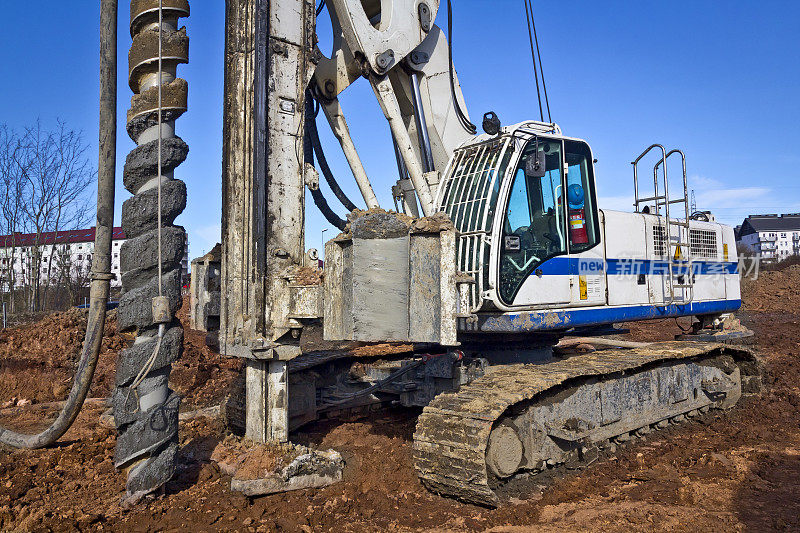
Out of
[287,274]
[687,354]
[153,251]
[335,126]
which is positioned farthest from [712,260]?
[153,251]

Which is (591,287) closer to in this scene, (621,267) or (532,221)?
(621,267)

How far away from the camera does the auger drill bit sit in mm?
4117

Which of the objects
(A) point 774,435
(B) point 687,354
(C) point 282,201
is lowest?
(A) point 774,435

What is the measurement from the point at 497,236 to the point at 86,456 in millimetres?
4128

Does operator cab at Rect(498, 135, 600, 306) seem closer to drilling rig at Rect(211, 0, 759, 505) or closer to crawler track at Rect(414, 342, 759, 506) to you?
drilling rig at Rect(211, 0, 759, 505)

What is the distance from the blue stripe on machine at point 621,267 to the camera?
18.5 ft

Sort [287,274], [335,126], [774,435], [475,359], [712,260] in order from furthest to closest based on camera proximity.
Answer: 1. [712,260]
2. [774,435]
3. [475,359]
4. [335,126]
5. [287,274]

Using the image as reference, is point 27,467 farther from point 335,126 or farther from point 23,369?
point 23,369

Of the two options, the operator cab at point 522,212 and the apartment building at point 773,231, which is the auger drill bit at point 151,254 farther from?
the apartment building at point 773,231

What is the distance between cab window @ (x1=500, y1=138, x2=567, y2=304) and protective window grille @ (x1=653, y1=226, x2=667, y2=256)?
72.1 inches

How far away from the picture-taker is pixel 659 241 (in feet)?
23.2

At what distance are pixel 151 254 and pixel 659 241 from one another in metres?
5.53

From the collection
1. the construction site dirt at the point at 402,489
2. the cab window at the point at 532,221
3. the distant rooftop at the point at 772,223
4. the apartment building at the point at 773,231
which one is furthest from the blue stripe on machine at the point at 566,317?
the distant rooftop at the point at 772,223

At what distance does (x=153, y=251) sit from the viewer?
4219 millimetres
